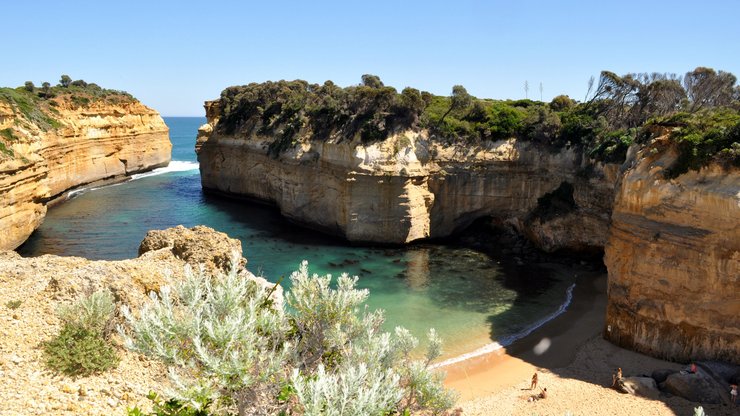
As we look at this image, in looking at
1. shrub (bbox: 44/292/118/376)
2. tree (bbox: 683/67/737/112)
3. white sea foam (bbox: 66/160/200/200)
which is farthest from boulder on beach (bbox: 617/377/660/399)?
white sea foam (bbox: 66/160/200/200)

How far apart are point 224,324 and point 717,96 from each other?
3494 cm

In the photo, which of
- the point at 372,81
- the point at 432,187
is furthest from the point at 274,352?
the point at 372,81

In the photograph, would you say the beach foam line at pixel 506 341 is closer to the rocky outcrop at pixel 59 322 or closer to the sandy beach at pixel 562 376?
the sandy beach at pixel 562 376

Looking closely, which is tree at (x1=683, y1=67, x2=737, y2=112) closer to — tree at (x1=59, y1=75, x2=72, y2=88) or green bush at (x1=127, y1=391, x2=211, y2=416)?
green bush at (x1=127, y1=391, x2=211, y2=416)

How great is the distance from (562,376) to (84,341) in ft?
49.9

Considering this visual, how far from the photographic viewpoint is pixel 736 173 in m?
16.1

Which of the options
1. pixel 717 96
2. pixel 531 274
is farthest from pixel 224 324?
pixel 717 96

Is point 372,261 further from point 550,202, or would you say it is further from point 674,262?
point 674,262

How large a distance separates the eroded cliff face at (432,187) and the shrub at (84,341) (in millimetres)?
22737

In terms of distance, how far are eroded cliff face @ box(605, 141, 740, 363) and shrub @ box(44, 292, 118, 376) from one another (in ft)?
58.1

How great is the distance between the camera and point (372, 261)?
29453 mm

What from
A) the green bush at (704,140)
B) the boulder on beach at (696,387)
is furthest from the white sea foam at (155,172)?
the boulder on beach at (696,387)

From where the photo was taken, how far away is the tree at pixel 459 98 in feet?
119

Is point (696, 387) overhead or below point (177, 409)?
below
